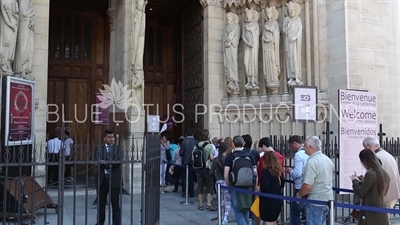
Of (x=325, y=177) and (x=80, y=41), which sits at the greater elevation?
(x=80, y=41)

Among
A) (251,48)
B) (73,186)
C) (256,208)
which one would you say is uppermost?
(251,48)

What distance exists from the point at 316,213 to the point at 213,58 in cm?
788

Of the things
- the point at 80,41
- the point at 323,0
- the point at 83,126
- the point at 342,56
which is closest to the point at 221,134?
the point at 342,56

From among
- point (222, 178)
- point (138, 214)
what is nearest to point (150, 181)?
point (222, 178)

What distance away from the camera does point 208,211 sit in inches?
328

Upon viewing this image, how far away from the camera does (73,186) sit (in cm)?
617

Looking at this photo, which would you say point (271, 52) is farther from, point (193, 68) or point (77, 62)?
point (77, 62)

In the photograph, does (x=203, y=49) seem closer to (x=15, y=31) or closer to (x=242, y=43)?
(x=242, y=43)

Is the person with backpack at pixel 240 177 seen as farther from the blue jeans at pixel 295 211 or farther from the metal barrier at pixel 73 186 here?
the metal barrier at pixel 73 186

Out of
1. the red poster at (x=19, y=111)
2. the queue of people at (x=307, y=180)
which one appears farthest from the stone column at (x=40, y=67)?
the queue of people at (x=307, y=180)

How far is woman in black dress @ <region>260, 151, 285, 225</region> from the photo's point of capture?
17.6 feet

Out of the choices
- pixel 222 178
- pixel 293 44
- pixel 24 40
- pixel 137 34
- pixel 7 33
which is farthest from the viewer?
pixel 293 44

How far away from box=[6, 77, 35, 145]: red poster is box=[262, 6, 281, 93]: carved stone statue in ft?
21.8

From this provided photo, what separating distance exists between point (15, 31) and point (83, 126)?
6.82m
